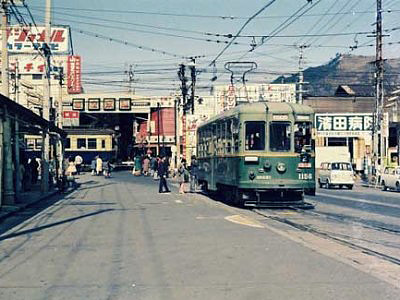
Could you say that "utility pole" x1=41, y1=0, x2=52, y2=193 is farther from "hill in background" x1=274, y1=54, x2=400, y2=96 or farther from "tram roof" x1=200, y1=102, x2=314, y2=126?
"hill in background" x1=274, y1=54, x2=400, y2=96

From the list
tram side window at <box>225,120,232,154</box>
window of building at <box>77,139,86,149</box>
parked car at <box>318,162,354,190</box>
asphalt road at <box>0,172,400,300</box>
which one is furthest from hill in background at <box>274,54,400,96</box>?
asphalt road at <box>0,172,400,300</box>

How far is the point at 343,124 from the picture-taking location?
189 ft

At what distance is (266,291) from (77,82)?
5956 centimetres

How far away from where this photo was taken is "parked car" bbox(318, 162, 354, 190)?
42.2 meters

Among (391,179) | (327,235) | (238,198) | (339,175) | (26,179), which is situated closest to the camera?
(327,235)

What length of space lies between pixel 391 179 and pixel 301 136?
1993 centimetres

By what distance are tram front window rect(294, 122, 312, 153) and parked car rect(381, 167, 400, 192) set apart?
61.8 feet

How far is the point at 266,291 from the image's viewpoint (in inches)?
322

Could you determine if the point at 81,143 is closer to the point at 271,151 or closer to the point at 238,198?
the point at 238,198

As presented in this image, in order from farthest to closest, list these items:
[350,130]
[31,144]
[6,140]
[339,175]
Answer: [350,130]
[31,144]
[339,175]
[6,140]

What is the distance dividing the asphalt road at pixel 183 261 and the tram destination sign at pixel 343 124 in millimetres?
39437

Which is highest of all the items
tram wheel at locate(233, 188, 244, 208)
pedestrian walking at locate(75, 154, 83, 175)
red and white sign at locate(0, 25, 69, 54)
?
red and white sign at locate(0, 25, 69, 54)

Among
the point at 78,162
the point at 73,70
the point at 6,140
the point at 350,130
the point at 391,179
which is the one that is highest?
the point at 73,70

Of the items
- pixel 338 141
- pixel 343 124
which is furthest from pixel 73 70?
pixel 338 141
